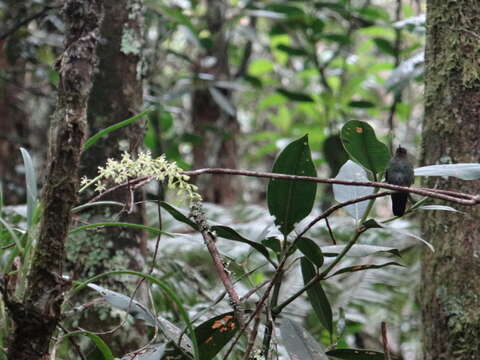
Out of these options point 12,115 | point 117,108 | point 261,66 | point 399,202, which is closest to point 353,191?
point 399,202

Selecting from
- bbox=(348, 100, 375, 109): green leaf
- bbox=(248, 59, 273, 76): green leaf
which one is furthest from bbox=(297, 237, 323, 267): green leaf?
bbox=(248, 59, 273, 76): green leaf

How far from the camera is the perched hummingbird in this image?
3.23 ft

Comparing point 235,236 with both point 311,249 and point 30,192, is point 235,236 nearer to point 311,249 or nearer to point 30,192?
point 311,249

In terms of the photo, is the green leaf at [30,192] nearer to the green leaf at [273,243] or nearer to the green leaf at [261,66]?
the green leaf at [273,243]

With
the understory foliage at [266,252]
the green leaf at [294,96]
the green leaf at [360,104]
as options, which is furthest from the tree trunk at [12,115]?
the understory foliage at [266,252]

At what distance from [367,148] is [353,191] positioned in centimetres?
13

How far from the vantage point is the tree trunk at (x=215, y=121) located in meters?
3.59

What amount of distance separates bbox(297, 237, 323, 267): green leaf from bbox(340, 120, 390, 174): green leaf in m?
0.15

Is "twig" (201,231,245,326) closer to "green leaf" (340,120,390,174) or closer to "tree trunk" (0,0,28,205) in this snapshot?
"green leaf" (340,120,390,174)

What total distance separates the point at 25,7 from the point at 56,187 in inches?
94.5

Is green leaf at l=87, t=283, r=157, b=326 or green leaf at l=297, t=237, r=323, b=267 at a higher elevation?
green leaf at l=297, t=237, r=323, b=267

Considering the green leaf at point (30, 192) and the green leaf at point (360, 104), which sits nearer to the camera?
the green leaf at point (30, 192)

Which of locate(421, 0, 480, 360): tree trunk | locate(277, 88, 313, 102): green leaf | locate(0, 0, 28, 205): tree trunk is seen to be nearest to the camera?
locate(421, 0, 480, 360): tree trunk

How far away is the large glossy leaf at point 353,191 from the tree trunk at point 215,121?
236 centimetres
